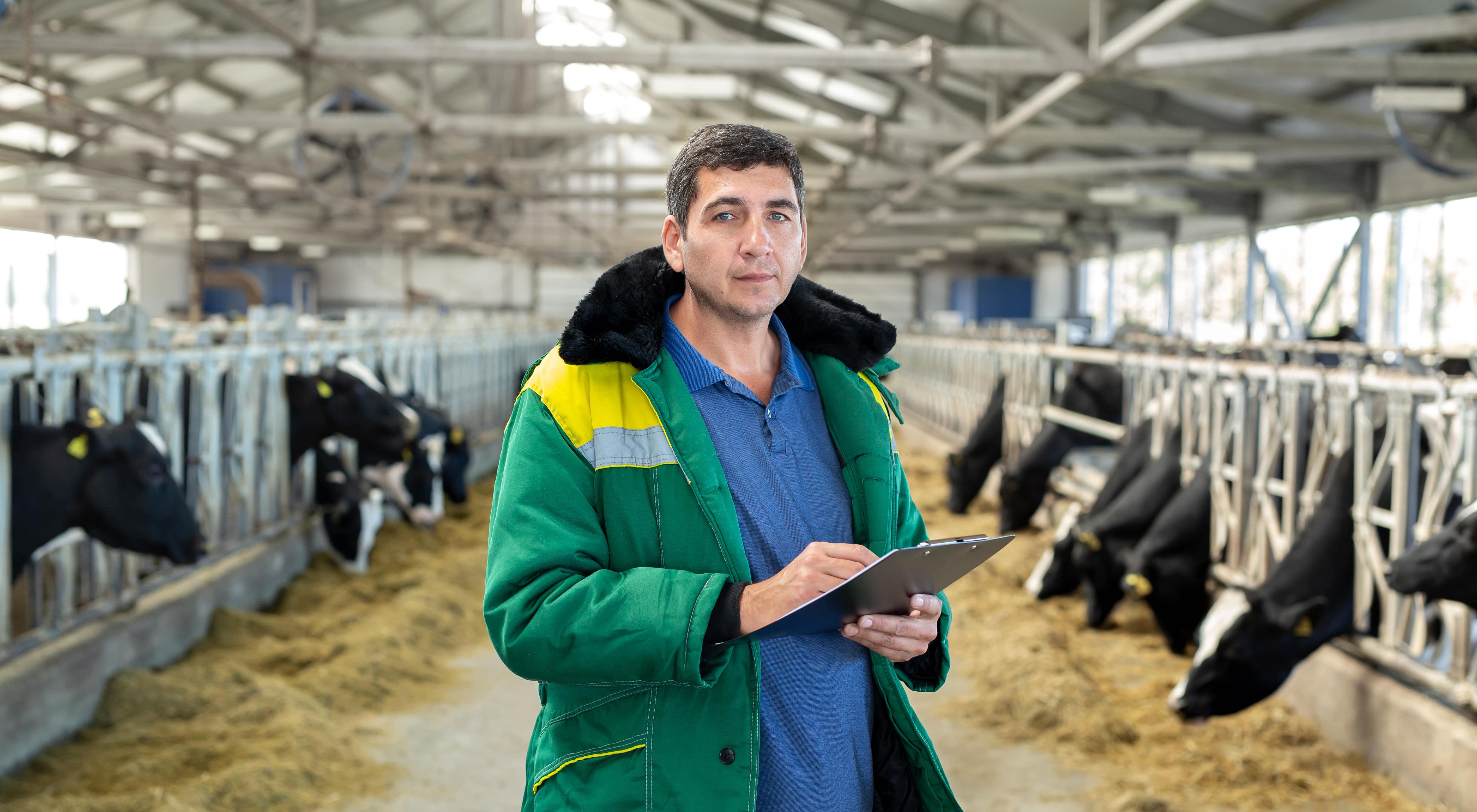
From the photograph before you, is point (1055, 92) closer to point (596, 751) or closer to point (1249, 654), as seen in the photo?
point (1249, 654)

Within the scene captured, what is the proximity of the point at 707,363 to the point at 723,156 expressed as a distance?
12.0 inches

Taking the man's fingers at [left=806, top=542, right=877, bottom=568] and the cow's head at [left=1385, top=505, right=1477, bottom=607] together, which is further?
the cow's head at [left=1385, top=505, right=1477, bottom=607]

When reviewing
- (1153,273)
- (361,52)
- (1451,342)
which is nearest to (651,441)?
(361,52)

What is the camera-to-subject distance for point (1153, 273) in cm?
2175

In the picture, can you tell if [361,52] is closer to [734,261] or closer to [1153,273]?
[734,261]

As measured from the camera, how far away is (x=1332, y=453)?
525 cm

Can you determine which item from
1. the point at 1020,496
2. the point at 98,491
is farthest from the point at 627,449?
the point at 1020,496

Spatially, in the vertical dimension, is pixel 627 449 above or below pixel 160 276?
below

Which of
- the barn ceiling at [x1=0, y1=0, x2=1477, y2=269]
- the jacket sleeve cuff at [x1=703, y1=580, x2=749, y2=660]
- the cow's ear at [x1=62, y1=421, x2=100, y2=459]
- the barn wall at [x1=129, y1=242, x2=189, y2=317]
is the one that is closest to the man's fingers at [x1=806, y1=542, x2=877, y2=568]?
the jacket sleeve cuff at [x1=703, y1=580, x2=749, y2=660]

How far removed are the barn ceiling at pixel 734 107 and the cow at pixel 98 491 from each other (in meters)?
2.21

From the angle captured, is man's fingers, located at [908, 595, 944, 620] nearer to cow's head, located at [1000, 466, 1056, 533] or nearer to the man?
the man

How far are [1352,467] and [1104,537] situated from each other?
1.42 m

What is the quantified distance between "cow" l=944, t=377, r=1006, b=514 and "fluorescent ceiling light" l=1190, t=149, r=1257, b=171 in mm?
2828

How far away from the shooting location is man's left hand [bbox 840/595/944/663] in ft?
5.20
